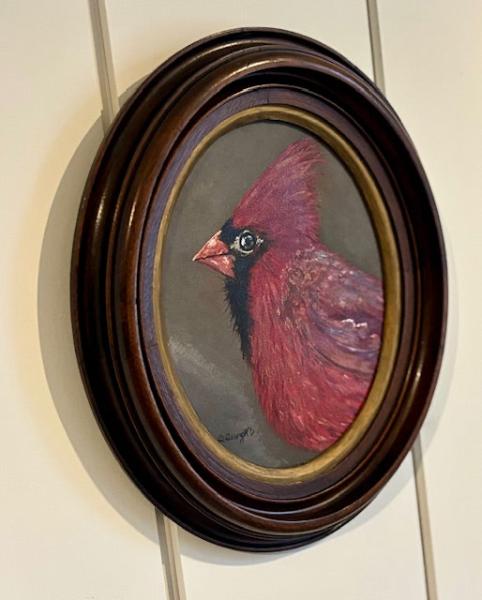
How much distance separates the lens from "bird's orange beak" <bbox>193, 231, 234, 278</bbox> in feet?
3.25

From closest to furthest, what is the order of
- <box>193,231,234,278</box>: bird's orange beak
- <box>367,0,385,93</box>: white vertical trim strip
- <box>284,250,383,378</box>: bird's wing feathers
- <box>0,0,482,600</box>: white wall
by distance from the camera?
<box>0,0,482,600</box>: white wall
<box>193,231,234,278</box>: bird's orange beak
<box>284,250,383,378</box>: bird's wing feathers
<box>367,0,385,93</box>: white vertical trim strip

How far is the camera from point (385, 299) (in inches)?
46.8

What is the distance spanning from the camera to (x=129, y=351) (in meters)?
0.89

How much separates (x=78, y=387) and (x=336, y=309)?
1.18 ft

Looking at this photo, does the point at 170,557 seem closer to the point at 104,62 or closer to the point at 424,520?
the point at 424,520

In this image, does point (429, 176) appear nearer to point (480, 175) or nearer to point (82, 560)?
point (480, 175)

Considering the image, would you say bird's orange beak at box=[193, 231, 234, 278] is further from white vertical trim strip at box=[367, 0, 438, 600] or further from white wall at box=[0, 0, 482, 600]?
white vertical trim strip at box=[367, 0, 438, 600]

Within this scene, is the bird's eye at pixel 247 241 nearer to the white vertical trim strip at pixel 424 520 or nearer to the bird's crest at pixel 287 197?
the bird's crest at pixel 287 197

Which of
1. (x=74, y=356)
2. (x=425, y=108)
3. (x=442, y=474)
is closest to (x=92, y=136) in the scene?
(x=74, y=356)

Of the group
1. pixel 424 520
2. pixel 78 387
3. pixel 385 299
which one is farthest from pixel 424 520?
pixel 78 387

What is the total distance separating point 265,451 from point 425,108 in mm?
554
